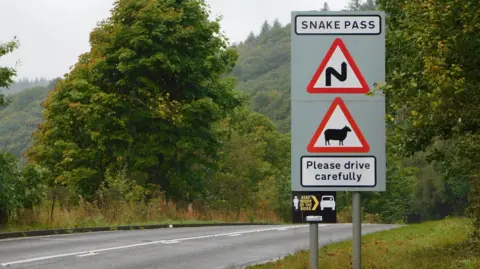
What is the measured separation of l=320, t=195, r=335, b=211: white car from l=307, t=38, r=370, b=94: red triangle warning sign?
2.92 feet

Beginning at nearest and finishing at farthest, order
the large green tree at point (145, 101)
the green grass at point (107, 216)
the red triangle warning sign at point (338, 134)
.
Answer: the red triangle warning sign at point (338, 134), the green grass at point (107, 216), the large green tree at point (145, 101)

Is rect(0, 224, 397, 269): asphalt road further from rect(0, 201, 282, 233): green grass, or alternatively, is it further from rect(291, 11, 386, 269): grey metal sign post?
rect(291, 11, 386, 269): grey metal sign post

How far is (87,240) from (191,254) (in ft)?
13.2

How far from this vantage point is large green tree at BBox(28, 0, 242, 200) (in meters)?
36.2

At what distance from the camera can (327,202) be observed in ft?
22.6

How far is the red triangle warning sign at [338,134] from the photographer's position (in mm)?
6980

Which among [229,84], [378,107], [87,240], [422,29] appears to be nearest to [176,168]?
[229,84]

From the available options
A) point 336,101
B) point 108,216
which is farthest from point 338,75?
A: point 108,216

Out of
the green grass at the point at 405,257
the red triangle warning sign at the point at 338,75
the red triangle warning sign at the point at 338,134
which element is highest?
the red triangle warning sign at the point at 338,75

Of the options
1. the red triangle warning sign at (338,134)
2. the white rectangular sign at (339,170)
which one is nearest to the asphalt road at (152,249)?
the white rectangular sign at (339,170)

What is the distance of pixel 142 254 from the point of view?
52.9ft

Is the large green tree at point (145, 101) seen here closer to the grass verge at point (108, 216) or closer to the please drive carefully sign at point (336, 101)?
the grass verge at point (108, 216)

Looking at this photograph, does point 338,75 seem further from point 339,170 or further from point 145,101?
point 145,101

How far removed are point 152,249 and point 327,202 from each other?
1081 cm
